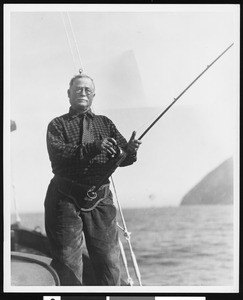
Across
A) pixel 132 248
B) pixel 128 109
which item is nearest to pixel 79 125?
pixel 128 109

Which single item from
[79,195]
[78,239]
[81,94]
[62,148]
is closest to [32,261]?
[78,239]

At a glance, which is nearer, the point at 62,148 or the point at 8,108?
the point at 62,148

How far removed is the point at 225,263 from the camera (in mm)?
2047

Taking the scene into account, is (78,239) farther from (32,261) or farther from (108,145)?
(108,145)

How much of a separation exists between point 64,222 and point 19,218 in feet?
0.66

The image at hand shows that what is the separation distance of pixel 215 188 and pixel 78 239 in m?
0.59

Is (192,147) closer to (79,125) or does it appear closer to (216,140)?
(216,140)

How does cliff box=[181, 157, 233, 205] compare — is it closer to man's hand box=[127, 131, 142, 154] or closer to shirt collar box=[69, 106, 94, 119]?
man's hand box=[127, 131, 142, 154]

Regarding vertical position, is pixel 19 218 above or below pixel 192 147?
below

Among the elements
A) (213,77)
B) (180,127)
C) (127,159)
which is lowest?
(127,159)

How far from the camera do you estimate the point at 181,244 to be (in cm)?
202

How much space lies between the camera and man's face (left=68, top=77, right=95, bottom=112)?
202 cm

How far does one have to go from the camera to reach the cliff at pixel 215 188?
6.67ft

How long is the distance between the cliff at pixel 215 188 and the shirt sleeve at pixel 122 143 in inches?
10.4
